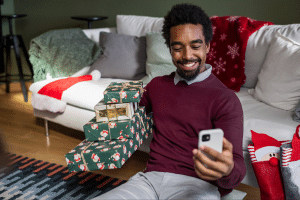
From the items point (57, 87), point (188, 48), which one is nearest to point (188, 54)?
point (188, 48)

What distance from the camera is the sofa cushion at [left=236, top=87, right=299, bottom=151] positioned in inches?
57.2

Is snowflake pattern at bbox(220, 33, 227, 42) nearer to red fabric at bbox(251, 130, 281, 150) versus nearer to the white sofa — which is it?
the white sofa

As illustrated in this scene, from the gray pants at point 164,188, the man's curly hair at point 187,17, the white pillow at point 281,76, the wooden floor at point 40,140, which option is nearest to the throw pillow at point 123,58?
the wooden floor at point 40,140

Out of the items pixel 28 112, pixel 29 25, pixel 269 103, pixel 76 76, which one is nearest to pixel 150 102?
pixel 269 103

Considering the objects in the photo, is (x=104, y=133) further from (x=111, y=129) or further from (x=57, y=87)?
(x=57, y=87)

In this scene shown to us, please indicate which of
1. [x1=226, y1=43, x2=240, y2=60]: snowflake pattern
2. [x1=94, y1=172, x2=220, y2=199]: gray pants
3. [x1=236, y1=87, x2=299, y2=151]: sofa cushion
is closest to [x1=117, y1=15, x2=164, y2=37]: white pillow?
[x1=226, y1=43, x2=240, y2=60]: snowflake pattern

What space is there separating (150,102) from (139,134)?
142mm

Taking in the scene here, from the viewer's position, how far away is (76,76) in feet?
8.68

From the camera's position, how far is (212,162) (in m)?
0.70

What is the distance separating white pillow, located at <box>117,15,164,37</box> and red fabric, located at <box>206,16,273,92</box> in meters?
0.68

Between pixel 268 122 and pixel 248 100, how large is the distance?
1.16ft

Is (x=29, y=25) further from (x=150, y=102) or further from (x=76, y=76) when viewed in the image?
(x=150, y=102)

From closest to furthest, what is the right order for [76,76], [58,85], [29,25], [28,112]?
[58,85]
[76,76]
[28,112]
[29,25]

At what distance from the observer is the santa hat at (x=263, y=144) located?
1.35 metres
